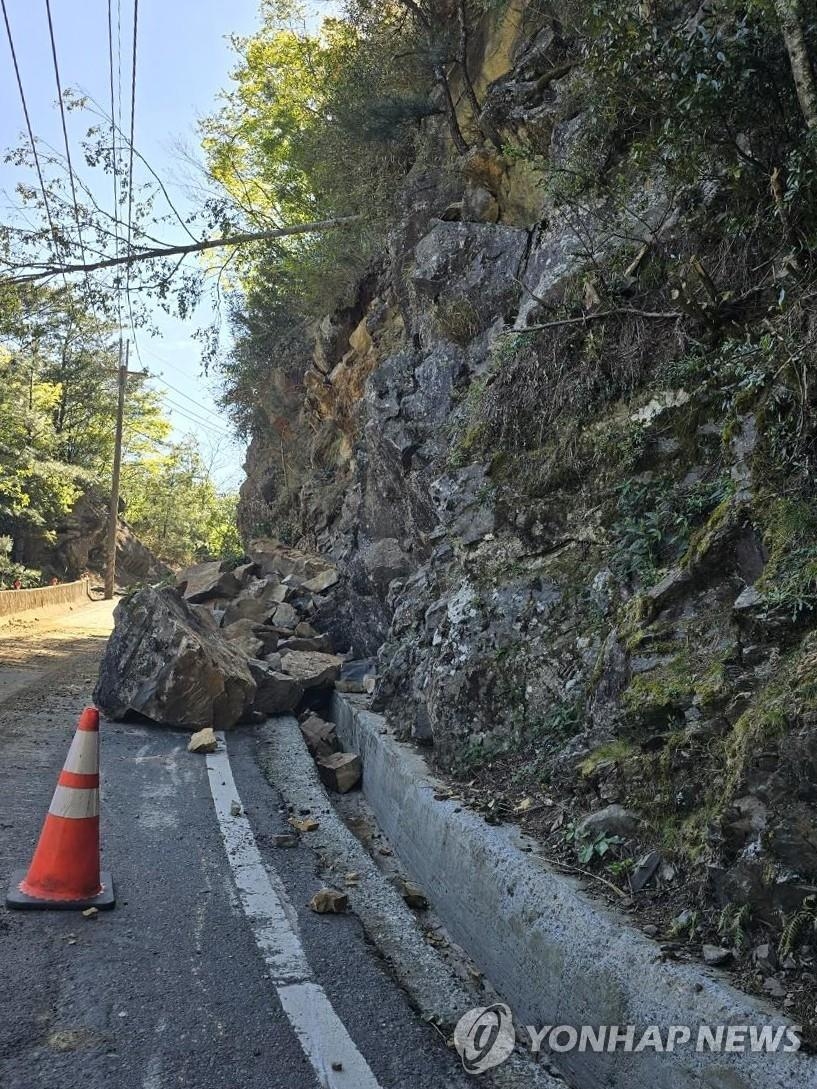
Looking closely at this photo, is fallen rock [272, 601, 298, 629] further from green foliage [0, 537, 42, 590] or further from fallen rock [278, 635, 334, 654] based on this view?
green foliage [0, 537, 42, 590]

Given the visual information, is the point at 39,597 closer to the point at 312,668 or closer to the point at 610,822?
the point at 312,668

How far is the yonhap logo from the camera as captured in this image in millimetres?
2859

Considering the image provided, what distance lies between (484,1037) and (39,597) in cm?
2190

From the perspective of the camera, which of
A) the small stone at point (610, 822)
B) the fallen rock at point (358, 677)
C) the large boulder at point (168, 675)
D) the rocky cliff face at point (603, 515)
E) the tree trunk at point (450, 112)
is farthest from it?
the tree trunk at point (450, 112)

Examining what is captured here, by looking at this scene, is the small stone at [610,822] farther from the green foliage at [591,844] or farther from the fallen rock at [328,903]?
the fallen rock at [328,903]

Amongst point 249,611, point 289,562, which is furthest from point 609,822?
point 289,562

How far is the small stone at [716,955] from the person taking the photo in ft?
8.76

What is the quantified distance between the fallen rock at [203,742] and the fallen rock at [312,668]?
5.72ft

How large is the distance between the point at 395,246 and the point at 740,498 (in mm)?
8448

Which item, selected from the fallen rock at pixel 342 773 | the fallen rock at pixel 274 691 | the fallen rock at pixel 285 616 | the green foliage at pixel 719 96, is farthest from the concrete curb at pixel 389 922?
the fallen rock at pixel 285 616

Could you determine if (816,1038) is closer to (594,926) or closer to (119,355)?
(594,926)

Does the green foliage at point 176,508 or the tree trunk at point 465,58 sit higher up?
the tree trunk at point 465,58

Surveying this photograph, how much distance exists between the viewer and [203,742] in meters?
6.54

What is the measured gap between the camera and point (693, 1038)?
2.41 metres
